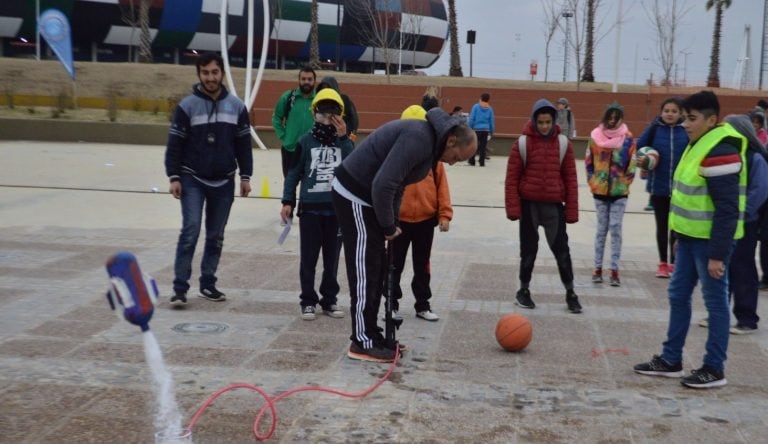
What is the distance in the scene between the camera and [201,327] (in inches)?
264

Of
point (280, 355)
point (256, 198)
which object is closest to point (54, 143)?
point (256, 198)

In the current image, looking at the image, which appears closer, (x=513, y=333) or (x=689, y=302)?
(x=689, y=302)

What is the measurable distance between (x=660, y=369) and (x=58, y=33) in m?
26.1

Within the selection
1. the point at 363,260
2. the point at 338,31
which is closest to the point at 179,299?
the point at 363,260

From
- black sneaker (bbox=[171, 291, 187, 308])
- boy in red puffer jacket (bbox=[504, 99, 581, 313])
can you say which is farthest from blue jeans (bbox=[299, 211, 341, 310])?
boy in red puffer jacket (bbox=[504, 99, 581, 313])

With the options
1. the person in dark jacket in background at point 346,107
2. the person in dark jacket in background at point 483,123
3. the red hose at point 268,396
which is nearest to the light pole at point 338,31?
the person in dark jacket in background at point 483,123

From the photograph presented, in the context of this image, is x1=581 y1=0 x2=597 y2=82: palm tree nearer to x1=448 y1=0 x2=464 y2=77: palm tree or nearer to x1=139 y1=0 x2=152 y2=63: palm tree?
x1=448 y1=0 x2=464 y2=77: palm tree

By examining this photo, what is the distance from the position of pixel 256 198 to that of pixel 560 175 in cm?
766

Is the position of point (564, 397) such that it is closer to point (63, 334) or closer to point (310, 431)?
point (310, 431)

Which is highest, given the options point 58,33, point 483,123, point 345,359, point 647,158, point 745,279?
point 58,33

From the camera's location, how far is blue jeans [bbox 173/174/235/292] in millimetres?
7352

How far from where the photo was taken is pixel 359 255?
5.95 metres

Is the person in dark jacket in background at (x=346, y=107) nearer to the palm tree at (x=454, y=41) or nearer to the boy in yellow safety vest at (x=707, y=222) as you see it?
the boy in yellow safety vest at (x=707, y=222)

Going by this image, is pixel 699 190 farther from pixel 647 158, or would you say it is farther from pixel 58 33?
pixel 58 33
